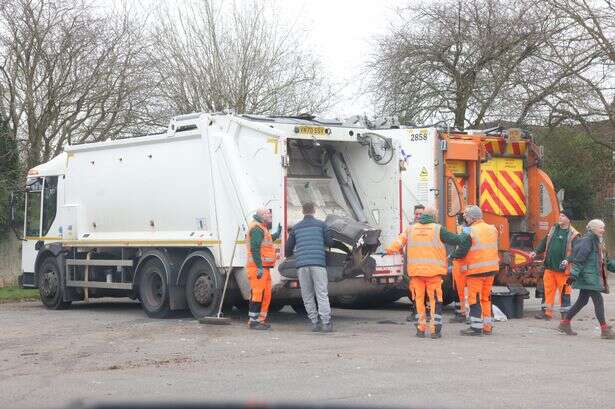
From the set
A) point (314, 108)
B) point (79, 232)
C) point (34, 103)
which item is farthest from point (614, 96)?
point (79, 232)

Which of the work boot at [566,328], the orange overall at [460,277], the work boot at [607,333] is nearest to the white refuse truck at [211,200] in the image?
→ the orange overall at [460,277]

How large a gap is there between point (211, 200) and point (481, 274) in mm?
3732

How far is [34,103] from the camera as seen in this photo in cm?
2456

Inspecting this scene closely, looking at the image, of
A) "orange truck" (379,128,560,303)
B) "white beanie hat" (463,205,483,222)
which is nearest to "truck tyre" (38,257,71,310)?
"orange truck" (379,128,560,303)

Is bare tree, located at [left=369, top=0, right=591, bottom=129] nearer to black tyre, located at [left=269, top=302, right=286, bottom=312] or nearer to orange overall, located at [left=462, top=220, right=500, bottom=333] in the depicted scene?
black tyre, located at [left=269, top=302, right=286, bottom=312]

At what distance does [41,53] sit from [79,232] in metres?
8.63

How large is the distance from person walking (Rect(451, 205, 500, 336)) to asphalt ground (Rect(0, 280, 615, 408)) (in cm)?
26

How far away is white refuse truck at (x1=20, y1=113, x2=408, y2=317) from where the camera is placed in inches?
541

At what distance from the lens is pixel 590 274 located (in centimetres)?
1234

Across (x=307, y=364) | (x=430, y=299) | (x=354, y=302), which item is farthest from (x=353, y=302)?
(x=307, y=364)

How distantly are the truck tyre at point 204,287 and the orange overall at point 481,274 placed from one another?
3.31m

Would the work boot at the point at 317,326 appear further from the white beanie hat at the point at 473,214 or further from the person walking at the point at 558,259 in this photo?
the person walking at the point at 558,259

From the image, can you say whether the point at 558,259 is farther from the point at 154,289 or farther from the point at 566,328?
the point at 154,289

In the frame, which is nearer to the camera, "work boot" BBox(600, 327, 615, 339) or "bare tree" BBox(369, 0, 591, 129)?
"work boot" BBox(600, 327, 615, 339)
